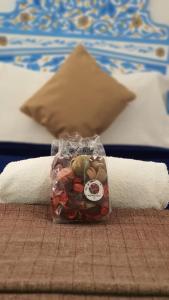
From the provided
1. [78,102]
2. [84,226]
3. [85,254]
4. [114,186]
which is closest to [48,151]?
[78,102]

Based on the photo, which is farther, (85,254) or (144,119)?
(144,119)

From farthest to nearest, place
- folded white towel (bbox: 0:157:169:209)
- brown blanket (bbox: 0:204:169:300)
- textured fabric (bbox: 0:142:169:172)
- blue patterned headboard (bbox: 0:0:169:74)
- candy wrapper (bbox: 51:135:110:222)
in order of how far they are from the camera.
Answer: blue patterned headboard (bbox: 0:0:169:74) < textured fabric (bbox: 0:142:169:172) < folded white towel (bbox: 0:157:169:209) < candy wrapper (bbox: 51:135:110:222) < brown blanket (bbox: 0:204:169:300)

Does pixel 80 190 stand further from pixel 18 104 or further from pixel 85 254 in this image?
pixel 18 104

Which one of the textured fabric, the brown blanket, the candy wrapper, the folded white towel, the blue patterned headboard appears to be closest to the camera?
the brown blanket

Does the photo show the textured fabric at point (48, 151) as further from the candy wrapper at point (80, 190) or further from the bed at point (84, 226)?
the candy wrapper at point (80, 190)

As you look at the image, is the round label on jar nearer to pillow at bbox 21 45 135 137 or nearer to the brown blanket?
the brown blanket

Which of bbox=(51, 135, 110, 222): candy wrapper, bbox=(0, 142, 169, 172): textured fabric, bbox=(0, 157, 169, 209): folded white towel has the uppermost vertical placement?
bbox=(51, 135, 110, 222): candy wrapper

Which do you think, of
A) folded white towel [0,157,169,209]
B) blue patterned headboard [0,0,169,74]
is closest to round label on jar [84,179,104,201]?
folded white towel [0,157,169,209]

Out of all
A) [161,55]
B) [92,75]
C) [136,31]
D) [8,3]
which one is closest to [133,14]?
[136,31]
